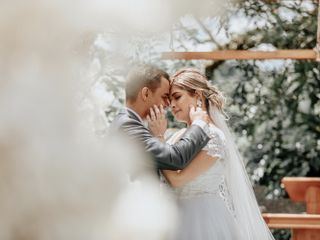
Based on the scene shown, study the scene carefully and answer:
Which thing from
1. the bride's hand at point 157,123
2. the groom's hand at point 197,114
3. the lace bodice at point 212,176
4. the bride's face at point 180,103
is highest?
the bride's face at point 180,103

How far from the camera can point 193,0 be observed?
0.30m

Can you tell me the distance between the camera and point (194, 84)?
1701mm

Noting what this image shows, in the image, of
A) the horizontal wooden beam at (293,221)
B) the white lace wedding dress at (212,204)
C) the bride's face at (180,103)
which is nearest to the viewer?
the bride's face at (180,103)

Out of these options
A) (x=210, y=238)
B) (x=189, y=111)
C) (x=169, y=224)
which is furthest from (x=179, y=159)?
(x=169, y=224)

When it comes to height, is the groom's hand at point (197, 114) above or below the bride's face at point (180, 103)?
below

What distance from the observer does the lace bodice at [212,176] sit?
1.70 metres

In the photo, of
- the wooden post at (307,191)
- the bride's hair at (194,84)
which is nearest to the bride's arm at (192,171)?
the bride's hair at (194,84)

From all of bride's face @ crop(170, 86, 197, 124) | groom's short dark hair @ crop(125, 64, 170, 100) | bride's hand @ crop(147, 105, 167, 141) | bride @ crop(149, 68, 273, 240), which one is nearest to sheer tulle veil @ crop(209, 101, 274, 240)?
bride @ crop(149, 68, 273, 240)

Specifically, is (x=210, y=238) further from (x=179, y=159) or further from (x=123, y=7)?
(x=123, y=7)

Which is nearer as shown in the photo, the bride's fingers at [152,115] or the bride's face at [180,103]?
the bride's fingers at [152,115]

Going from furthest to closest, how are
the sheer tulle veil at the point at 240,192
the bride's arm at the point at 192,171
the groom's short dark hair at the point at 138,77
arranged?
the sheer tulle veil at the point at 240,192 → the bride's arm at the point at 192,171 → the groom's short dark hair at the point at 138,77

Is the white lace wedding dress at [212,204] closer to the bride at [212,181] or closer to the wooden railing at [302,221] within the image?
the bride at [212,181]

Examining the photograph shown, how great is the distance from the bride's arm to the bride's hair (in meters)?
0.15

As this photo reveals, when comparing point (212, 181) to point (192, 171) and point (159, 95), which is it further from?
point (159, 95)
